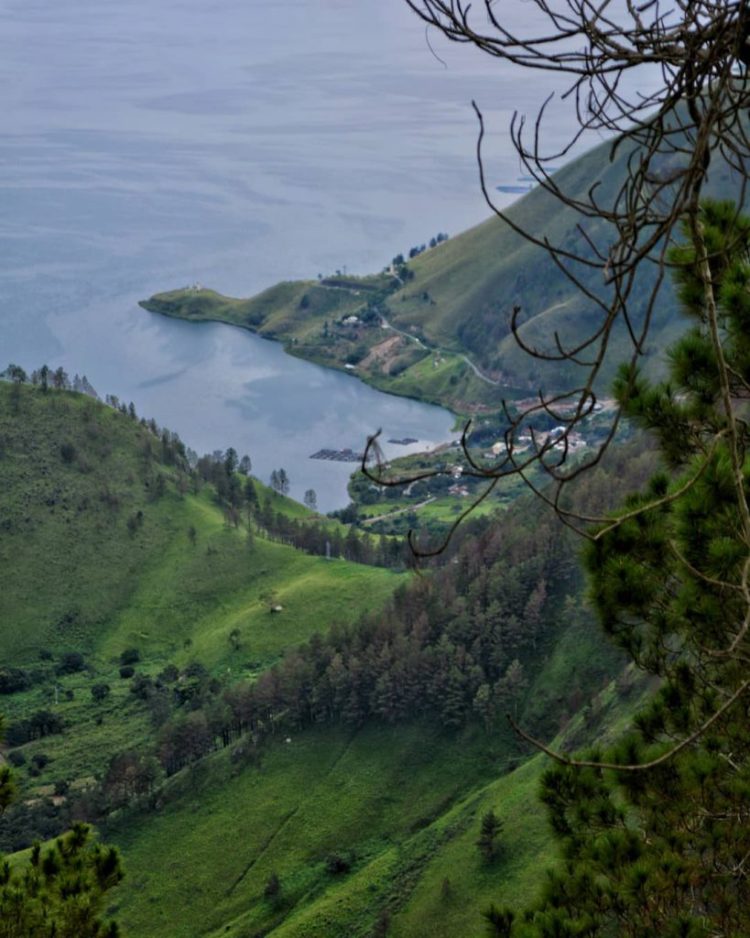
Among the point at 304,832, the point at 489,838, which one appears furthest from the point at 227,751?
the point at 489,838

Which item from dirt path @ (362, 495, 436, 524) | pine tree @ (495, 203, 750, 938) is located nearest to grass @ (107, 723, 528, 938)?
pine tree @ (495, 203, 750, 938)

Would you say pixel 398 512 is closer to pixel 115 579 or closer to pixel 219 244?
pixel 115 579

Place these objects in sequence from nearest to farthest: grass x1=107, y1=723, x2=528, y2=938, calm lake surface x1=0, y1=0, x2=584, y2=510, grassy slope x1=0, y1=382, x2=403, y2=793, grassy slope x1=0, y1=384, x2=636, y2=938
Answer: grassy slope x1=0, y1=384, x2=636, y2=938 → grass x1=107, y1=723, x2=528, y2=938 → grassy slope x1=0, y1=382, x2=403, y2=793 → calm lake surface x1=0, y1=0, x2=584, y2=510

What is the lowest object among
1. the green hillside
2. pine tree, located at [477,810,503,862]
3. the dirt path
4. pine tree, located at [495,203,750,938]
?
pine tree, located at [477,810,503,862]

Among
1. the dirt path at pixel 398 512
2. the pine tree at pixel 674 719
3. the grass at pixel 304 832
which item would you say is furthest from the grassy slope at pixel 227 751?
the pine tree at pixel 674 719

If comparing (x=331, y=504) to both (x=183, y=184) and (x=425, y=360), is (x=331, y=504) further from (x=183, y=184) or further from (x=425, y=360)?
(x=183, y=184)

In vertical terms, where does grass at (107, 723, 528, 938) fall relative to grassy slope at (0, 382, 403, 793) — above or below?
below

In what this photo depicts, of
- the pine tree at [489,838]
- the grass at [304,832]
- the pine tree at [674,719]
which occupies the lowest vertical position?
the grass at [304,832]

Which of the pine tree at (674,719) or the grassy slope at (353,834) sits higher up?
the pine tree at (674,719)

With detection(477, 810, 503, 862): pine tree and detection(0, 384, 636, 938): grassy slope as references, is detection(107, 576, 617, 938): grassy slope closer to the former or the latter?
detection(0, 384, 636, 938): grassy slope

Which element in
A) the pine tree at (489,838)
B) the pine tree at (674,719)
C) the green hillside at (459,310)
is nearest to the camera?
the pine tree at (674,719)

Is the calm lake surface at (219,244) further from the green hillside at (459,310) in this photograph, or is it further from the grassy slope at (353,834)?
Answer: the grassy slope at (353,834)

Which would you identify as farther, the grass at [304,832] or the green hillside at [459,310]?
the green hillside at [459,310]
